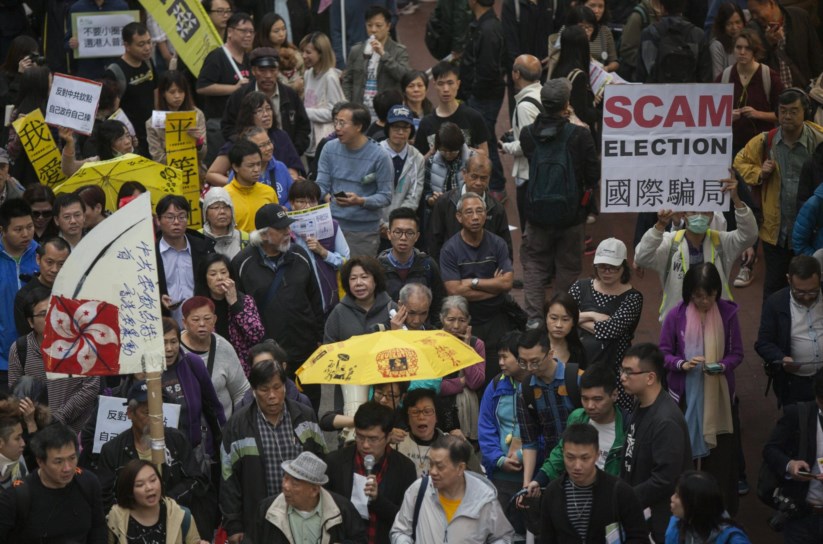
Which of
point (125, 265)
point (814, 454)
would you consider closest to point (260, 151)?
point (125, 265)

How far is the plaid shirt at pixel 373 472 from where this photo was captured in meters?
9.83

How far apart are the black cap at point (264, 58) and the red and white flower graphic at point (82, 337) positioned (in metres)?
6.15

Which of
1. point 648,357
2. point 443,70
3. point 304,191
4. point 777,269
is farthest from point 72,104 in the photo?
point 777,269

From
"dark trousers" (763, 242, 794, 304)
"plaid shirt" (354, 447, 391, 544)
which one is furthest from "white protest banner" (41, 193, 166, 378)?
"dark trousers" (763, 242, 794, 304)

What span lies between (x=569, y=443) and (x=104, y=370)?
2.80 m

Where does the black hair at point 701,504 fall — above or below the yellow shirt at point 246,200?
below

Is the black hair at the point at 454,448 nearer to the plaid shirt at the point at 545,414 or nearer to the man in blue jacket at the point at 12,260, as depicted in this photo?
the plaid shirt at the point at 545,414

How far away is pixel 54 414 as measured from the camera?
10.8 m

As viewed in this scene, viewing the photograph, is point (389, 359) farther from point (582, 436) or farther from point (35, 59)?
point (35, 59)

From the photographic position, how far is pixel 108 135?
45.6 ft

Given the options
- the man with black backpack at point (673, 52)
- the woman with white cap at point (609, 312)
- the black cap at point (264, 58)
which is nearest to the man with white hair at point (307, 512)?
the woman with white cap at point (609, 312)

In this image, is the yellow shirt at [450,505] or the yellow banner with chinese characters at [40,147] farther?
the yellow banner with chinese characters at [40,147]

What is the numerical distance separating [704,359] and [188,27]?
6807 mm

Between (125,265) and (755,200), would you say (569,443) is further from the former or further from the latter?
(755,200)
